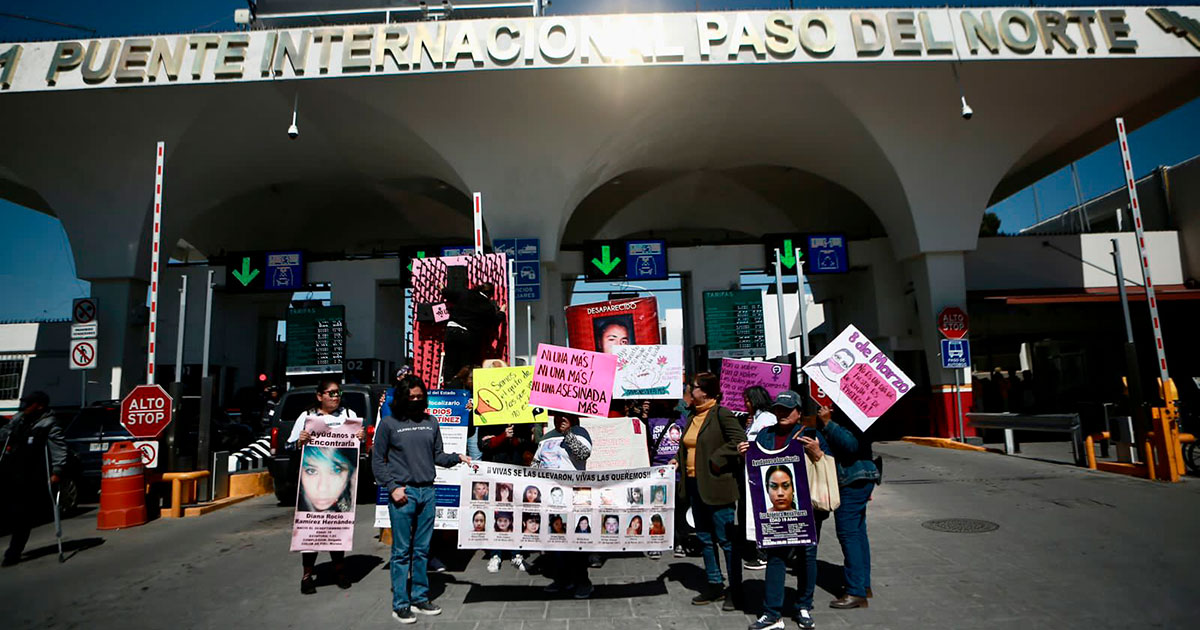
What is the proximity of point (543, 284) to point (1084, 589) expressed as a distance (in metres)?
13.9

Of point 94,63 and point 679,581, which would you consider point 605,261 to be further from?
point 679,581

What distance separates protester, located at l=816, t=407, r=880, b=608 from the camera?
4.55 meters

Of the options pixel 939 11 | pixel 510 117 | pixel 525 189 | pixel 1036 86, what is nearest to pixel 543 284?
pixel 525 189

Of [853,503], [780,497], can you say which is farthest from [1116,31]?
[780,497]

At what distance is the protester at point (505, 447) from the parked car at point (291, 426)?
3.05m

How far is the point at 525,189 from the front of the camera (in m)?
17.0

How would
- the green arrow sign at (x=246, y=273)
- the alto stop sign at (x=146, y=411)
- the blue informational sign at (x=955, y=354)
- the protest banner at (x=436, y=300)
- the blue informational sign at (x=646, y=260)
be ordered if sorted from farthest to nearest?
the green arrow sign at (x=246, y=273) < the blue informational sign at (x=646, y=260) < the blue informational sign at (x=955, y=354) < the alto stop sign at (x=146, y=411) < the protest banner at (x=436, y=300)

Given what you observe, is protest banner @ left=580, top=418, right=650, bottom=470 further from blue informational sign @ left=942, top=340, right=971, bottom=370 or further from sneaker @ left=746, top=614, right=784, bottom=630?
blue informational sign @ left=942, top=340, right=971, bottom=370

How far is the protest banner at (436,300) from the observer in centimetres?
861

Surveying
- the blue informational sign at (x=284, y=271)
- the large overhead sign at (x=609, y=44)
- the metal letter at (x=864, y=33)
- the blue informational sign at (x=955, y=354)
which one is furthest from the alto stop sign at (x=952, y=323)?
the blue informational sign at (x=284, y=271)

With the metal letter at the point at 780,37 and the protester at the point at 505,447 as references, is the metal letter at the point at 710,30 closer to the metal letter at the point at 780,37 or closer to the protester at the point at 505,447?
the metal letter at the point at 780,37

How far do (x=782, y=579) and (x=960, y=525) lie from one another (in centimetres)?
394

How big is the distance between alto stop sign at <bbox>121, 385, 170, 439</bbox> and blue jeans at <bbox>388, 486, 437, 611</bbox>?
603 centimetres

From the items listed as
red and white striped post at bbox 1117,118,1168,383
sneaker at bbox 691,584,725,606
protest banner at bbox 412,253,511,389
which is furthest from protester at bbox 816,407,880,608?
red and white striped post at bbox 1117,118,1168,383
